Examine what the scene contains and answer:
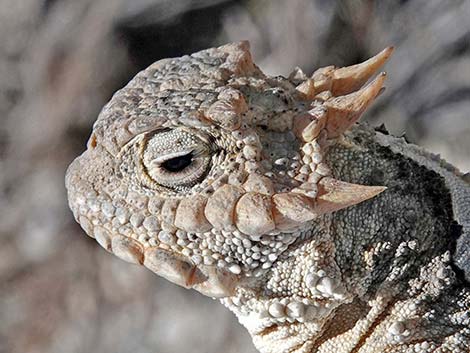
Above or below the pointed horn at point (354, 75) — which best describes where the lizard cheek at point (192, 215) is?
below

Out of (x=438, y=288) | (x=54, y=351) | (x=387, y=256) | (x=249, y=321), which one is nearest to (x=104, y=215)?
(x=249, y=321)

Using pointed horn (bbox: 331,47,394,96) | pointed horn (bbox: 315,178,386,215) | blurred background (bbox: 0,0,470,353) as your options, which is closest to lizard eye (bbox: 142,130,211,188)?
pointed horn (bbox: 315,178,386,215)

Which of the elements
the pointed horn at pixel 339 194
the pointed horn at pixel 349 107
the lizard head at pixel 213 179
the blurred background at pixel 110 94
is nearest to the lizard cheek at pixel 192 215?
the lizard head at pixel 213 179

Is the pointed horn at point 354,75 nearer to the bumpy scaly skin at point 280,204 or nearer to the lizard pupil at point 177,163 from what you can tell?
the bumpy scaly skin at point 280,204

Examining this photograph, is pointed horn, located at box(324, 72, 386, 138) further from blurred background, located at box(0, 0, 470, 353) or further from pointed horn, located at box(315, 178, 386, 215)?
blurred background, located at box(0, 0, 470, 353)

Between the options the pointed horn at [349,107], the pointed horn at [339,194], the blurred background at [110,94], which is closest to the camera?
the pointed horn at [339,194]

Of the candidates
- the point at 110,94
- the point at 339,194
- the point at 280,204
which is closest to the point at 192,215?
the point at 280,204

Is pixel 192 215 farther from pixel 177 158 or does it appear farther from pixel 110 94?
pixel 110 94

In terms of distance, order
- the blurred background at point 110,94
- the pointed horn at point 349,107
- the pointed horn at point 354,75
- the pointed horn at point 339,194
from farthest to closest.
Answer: the blurred background at point 110,94 → the pointed horn at point 354,75 → the pointed horn at point 349,107 → the pointed horn at point 339,194
